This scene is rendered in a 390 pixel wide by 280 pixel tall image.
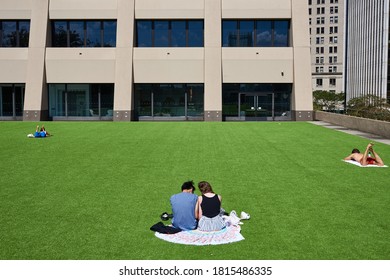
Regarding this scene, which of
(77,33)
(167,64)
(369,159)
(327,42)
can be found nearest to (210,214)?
(369,159)

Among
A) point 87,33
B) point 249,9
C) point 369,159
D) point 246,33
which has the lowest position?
point 369,159

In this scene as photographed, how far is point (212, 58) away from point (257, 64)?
461 centimetres

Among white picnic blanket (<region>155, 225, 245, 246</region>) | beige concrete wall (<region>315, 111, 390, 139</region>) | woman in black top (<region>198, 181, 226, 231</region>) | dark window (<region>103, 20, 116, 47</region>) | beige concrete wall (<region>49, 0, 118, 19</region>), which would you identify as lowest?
white picnic blanket (<region>155, 225, 245, 246</region>)

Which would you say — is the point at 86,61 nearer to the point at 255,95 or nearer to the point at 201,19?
the point at 201,19

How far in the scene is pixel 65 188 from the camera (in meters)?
12.6

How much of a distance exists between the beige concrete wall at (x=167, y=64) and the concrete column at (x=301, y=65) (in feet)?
31.3

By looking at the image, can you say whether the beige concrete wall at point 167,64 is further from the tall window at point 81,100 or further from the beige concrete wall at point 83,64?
the tall window at point 81,100

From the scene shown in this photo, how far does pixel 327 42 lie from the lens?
4975 inches

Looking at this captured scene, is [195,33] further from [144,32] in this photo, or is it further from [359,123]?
[359,123]

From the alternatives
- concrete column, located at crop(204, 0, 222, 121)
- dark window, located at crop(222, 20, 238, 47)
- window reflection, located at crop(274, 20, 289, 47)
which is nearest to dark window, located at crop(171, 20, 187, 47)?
concrete column, located at crop(204, 0, 222, 121)

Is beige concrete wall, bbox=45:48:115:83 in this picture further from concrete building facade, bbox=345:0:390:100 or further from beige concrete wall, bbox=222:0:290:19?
concrete building facade, bbox=345:0:390:100

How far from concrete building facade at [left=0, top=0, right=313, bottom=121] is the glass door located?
11 cm

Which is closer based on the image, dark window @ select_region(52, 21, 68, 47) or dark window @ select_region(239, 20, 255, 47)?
dark window @ select_region(239, 20, 255, 47)

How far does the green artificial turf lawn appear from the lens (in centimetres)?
756
